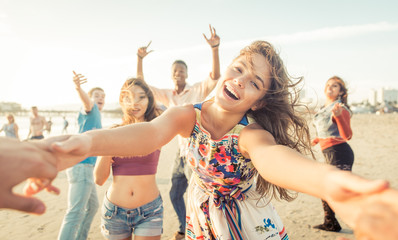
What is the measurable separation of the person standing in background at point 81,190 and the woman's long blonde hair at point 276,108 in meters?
2.56

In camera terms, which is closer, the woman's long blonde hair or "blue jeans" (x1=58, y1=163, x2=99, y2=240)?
the woman's long blonde hair

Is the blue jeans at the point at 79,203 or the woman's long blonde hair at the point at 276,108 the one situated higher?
the woman's long blonde hair at the point at 276,108

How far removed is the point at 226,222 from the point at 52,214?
5.30 metres

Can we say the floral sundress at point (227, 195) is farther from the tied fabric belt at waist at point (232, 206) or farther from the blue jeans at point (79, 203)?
the blue jeans at point (79, 203)

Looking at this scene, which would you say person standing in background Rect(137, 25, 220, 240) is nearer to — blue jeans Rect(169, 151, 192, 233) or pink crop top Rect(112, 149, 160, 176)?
blue jeans Rect(169, 151, 192, 233)

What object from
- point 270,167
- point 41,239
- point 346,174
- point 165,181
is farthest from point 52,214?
point 346,174

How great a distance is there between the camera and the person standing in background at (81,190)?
3.41 m

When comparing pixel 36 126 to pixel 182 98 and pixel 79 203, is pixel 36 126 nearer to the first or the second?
pixel 182 98

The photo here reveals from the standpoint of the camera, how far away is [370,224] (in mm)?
699

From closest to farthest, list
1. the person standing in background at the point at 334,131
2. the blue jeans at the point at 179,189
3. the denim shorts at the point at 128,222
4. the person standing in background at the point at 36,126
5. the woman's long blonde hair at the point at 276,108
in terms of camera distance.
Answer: the woman's long blonde hair at the point at 276,108, the denim shorts at the point at 128,222, the person standing in background at the point at 334,131, the blue jeans at the point at 179,189, the person standing in background at the point at 36,126

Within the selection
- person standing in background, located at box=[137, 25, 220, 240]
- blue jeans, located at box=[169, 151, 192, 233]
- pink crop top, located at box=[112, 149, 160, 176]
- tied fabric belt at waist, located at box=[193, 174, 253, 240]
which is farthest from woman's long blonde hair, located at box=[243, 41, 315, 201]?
blue jeans, located at box=[169, 151, 192, 233]

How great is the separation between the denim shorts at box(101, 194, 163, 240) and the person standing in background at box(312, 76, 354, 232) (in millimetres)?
3176

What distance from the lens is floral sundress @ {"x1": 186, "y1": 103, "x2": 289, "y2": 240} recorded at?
1968mm

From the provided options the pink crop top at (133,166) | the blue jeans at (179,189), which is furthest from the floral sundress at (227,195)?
the blue jeans at (179,189)
